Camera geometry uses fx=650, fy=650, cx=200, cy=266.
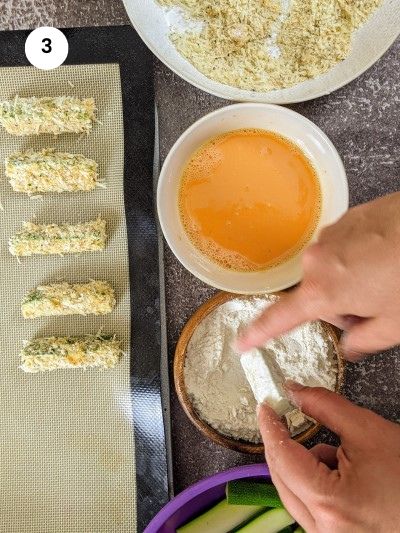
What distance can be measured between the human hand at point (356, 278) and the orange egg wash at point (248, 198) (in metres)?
0.38

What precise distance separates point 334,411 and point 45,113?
0.81 meters

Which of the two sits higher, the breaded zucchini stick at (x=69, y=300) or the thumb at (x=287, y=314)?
the thumb at (x=287, y=314)

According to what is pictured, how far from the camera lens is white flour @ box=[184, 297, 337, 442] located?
1.31 metres

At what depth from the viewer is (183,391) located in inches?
51.2

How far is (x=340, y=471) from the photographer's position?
3.17 feet

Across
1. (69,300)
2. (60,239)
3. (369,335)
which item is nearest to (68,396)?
(69,300)

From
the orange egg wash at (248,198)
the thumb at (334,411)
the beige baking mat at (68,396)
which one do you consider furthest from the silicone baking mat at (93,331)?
the thumb at (334,411)

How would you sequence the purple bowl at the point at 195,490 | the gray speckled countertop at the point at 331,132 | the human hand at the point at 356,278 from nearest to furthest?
the human hand at the point at 356,278 → the purple bowl at the point at 195,490 → the gray speckled countertop at the point at 331,132

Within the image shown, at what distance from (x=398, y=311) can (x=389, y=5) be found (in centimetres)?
68

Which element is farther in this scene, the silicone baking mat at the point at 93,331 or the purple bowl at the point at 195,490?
the silicone baking mat at the point at 93,331

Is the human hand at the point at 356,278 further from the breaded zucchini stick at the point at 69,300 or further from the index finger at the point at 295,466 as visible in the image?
the breaded zucchini stick at the point at 69,300

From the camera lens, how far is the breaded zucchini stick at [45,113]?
4.35 feet

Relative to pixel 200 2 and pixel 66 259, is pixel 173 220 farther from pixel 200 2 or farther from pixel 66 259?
pixel 200 2

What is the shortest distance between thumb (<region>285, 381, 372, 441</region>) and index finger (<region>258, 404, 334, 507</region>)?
2.5 inches
